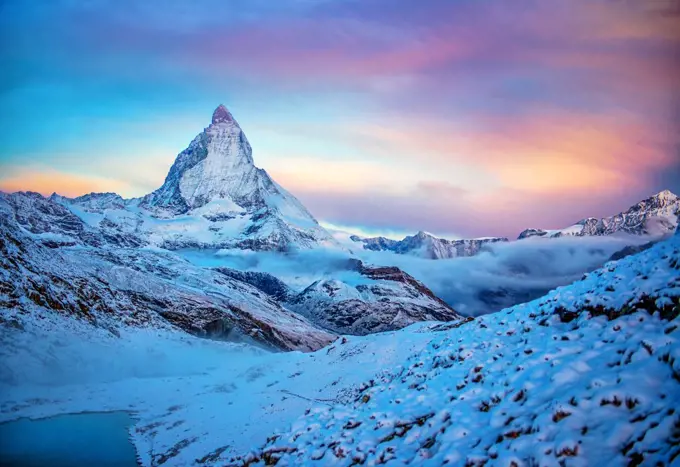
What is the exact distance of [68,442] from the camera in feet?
108

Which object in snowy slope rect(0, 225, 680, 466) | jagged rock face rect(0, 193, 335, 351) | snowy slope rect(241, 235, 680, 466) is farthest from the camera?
jagged rock face rect(0, 193, 335, 351)

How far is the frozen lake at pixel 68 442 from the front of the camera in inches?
1112

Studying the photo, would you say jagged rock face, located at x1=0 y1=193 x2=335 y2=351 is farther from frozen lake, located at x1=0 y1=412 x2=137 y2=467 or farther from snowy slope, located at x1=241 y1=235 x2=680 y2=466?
snowy slope, located at x1=241 y1=235 x2=680 y2=466

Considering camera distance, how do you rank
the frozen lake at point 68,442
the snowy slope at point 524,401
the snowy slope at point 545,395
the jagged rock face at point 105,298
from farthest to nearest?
the jagged rock face at point 105,298, the frozen lake at point 68,442, the snowy slope at point 524,401, the snowy slope at point 545,395

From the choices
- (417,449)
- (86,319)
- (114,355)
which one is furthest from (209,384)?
(417,449)

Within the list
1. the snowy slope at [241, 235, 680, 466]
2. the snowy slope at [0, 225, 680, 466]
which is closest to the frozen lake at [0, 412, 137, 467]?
the snowy slope at [0, 225, 680, 466]

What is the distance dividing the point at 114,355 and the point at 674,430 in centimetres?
8817

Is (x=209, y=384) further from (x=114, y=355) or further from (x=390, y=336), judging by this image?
(x=114, y=355)

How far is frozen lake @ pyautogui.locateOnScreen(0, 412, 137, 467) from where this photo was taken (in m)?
28.2

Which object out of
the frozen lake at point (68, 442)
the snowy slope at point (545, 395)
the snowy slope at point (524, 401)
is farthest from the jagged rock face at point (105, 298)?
the snowy slope at point (545, 395)

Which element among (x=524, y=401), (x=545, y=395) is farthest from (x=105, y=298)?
(x=545, y=395)

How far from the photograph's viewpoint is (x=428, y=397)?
17641mm

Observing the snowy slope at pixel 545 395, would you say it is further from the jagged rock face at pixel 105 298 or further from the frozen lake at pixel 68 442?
the jagged rock face at pixel 105 298

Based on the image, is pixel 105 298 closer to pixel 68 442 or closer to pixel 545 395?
pixel 68 442
